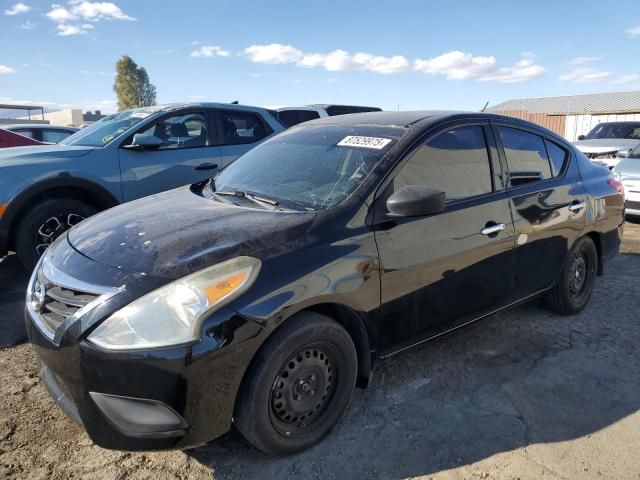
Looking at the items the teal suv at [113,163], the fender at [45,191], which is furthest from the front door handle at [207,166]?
the fender at [45,191]

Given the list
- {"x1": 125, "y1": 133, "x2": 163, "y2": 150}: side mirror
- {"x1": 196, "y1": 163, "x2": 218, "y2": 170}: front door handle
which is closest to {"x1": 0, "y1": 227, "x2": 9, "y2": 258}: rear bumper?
{"x1": 125, "y1": 133, "x2": 163, "y2": 150}: side mirror

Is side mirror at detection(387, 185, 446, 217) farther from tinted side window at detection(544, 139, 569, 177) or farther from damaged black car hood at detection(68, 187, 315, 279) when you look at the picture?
tinted side window at detection(544, 139, 569, 177)

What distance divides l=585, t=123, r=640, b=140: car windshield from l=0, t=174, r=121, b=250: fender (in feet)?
37.8

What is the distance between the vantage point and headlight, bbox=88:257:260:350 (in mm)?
1995

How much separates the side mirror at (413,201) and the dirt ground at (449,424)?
1124mm

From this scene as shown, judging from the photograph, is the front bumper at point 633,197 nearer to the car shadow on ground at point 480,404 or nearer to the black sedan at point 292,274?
the car shadow on ground at point 480,404

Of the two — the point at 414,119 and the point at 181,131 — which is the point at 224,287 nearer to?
the point at 414,119

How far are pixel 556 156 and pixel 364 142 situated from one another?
1835 mm

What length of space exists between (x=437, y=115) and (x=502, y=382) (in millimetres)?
1745

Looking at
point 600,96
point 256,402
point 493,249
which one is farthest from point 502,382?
point 600,96

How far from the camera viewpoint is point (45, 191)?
185 inches

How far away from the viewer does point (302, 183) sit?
2965 mm

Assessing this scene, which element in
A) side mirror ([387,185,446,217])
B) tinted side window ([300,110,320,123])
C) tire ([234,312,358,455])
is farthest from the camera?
tinted side window ([300,110,320,123])

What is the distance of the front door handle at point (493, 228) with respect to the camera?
3.12 metres
